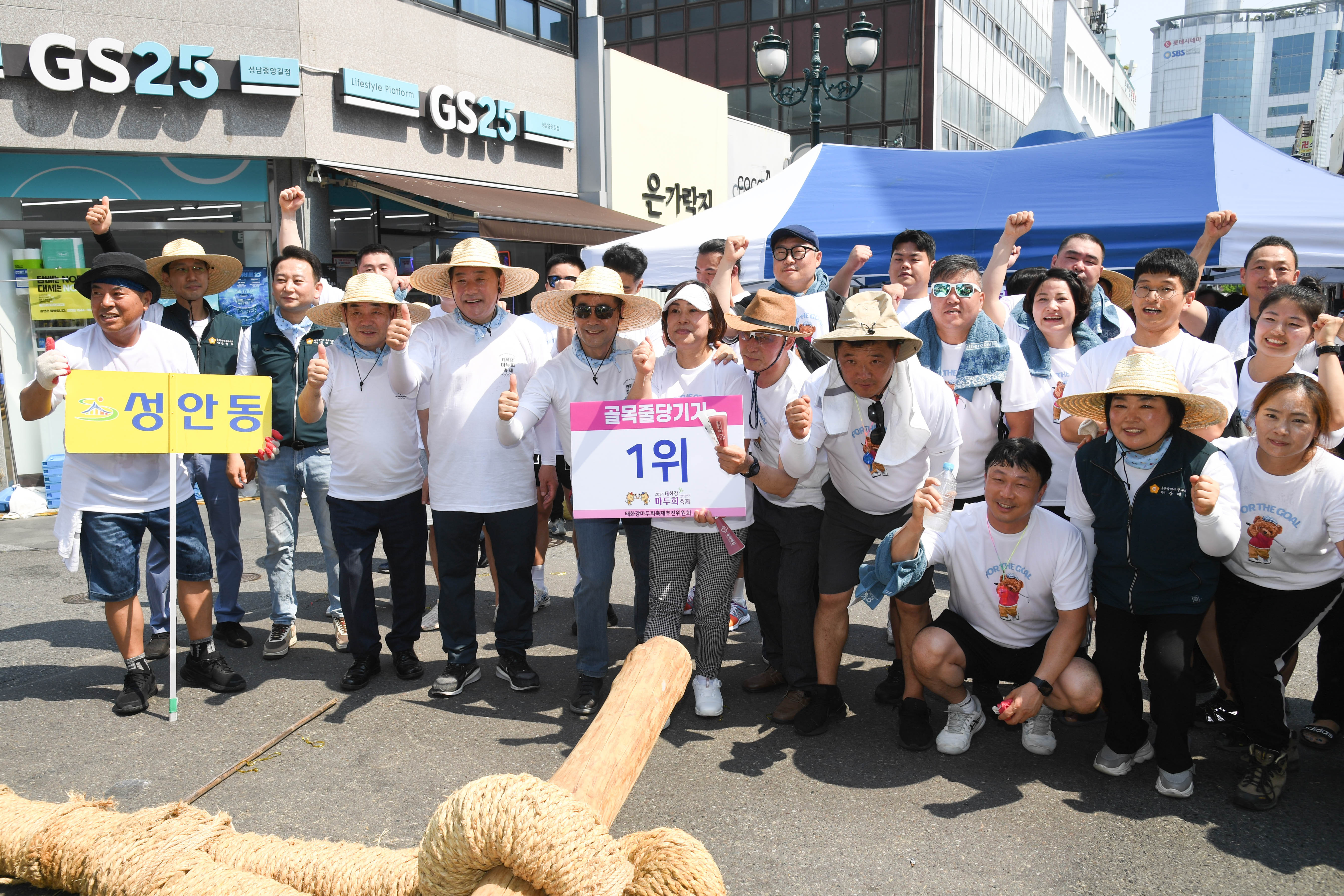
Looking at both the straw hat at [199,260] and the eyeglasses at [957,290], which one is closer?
the eyeglasses at [957,290]

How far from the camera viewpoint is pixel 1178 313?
4172 millimetres

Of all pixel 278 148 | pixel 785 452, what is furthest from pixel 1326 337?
pixel 278 148

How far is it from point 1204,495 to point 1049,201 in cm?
452

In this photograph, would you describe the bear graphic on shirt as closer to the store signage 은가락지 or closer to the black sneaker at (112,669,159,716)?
the store signage 은가락지

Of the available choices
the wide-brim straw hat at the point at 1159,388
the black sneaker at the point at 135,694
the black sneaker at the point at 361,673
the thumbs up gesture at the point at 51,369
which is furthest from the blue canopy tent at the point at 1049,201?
the black sneaker at the point at 135,694

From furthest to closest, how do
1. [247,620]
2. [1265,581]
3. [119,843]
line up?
[247,620], [1265,581], [119,843]

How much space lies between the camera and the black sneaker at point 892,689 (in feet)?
14.5

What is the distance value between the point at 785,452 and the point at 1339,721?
2614mm

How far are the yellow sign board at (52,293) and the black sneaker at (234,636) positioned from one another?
6401 mm

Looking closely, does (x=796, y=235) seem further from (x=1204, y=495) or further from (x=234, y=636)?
(x=234, y=636)

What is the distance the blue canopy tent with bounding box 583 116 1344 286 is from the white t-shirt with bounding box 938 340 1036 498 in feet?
8.71

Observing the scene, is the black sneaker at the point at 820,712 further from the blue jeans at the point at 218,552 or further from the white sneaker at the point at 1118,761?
the blue jeans at the point at 218,552

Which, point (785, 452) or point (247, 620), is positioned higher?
point (785, 452)

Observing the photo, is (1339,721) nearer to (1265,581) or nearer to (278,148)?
(1265,581)
